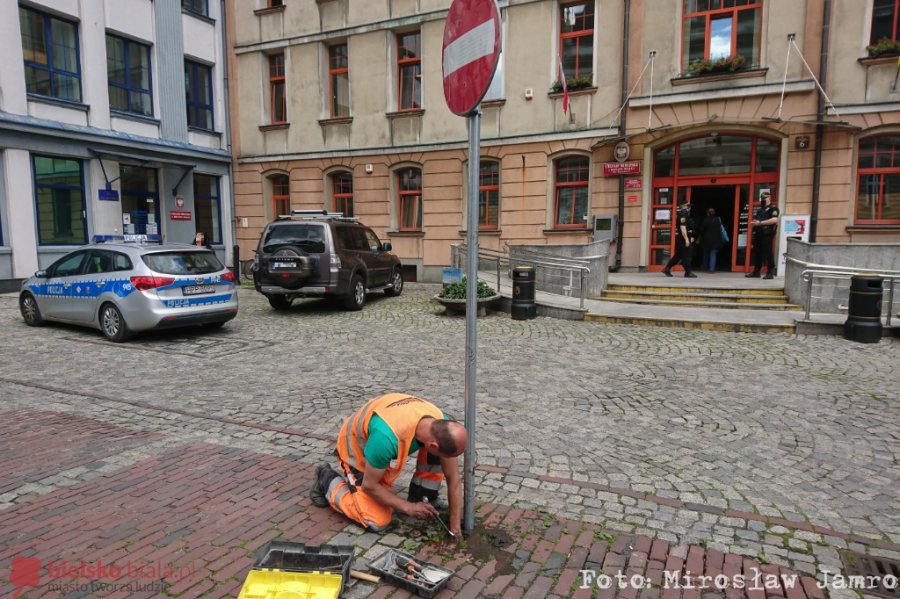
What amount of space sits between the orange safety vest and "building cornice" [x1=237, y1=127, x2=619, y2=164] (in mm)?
14817

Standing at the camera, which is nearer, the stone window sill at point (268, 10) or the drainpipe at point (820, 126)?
the drainpipe at point (820, 126)

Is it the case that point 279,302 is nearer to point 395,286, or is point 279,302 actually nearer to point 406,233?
point 395,286

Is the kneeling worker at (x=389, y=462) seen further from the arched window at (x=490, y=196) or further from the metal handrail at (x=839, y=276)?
the arched window at (x=490, y=196)

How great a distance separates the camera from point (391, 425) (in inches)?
127

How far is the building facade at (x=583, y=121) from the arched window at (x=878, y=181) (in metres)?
0.03

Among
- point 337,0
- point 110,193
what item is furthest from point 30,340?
point 337,0

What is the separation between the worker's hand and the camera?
3.41 m

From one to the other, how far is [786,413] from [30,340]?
10.8 m

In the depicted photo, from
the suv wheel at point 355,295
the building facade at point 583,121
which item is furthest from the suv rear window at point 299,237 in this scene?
the building facade at point 583,121

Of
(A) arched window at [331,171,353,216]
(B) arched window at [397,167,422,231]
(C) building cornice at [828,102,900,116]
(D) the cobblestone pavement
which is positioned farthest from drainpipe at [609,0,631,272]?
(A) arched window at [331,171,353,216]

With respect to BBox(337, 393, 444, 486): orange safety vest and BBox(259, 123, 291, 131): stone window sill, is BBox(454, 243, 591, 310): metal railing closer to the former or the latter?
BBox(337, 393, 444, 486): orange safety vest

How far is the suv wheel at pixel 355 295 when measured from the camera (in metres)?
12.8

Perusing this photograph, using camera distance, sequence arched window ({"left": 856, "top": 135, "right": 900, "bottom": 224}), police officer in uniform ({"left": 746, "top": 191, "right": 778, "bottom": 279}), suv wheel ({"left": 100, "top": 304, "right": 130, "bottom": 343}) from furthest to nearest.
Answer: arched window ({"left": 856, "top": 135, "right": 900, "bottom": 224}), police officer in uniform ({"left": 746, "top": 191, "right": 778, "bottom": 279}), suv wheel ({"left": 100, "top": 304, "right": 130, "bottom": 343})

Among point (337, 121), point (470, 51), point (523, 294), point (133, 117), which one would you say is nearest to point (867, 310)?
point (523, 294)
